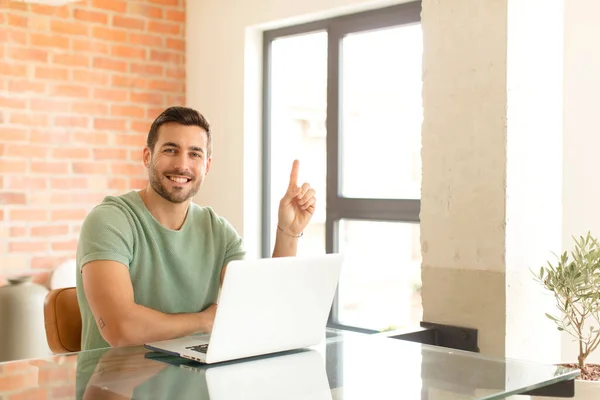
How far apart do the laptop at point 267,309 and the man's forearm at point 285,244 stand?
0.76 m

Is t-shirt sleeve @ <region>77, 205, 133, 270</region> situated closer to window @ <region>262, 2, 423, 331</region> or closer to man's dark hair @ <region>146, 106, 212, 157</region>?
man's dark hair @ <region>146, 106, 212, 157</region>

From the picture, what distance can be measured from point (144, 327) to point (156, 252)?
362 mm

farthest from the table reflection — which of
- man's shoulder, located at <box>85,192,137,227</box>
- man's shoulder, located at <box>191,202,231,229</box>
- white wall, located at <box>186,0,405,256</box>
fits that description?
white wall, located at <box>186,0,405,256</box>

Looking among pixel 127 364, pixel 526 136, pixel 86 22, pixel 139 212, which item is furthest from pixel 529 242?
pixel 86 22

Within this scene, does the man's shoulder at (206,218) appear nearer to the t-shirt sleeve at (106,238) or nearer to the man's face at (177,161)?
the man's face at (177,161)

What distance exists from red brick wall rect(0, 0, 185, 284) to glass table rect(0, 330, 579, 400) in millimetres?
2311

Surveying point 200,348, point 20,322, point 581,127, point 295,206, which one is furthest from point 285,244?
point 20,322

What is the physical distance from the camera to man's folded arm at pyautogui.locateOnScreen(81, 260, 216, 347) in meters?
2.05

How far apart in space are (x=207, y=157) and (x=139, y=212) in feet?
1.14

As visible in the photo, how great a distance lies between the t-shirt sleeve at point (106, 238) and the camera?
2.19m

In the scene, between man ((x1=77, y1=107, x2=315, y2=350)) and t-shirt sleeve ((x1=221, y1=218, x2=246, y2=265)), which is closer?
man ((x1=77, y1=107, x2=315, y2=350))

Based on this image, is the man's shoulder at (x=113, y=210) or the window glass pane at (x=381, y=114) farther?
the window glass pane at (x=381, y=114)

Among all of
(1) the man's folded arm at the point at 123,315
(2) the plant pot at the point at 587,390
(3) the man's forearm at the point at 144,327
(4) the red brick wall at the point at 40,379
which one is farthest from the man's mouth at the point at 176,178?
(2) the plant pot at the point at 587,390

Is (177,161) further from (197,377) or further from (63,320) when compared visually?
(197,377)
